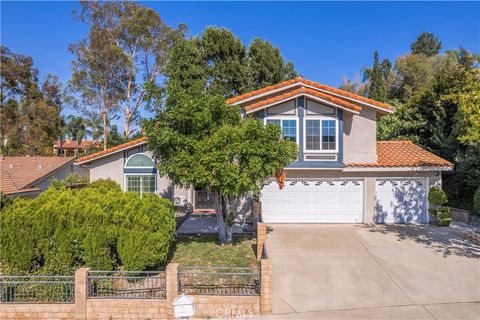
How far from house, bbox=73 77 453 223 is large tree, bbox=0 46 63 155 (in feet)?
114

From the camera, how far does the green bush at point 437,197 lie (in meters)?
13.4

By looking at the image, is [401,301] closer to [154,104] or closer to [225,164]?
[225,164]

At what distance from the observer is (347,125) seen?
14.6m

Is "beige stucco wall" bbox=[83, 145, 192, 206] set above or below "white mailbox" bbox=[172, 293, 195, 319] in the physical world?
above

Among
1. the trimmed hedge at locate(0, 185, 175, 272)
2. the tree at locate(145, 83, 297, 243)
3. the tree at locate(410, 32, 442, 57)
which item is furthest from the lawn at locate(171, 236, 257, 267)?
the tree at locate(410, 32, 442, 57)

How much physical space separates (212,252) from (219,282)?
2.36m

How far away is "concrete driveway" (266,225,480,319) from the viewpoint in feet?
24.5

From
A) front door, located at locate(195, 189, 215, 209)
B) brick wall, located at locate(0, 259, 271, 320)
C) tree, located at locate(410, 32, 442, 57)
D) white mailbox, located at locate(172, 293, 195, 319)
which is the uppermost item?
tree, located at locate(410, 32, 442, 57)

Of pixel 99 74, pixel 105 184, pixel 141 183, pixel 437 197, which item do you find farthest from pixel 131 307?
pixel 99 74

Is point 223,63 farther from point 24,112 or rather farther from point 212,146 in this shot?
point 24,112

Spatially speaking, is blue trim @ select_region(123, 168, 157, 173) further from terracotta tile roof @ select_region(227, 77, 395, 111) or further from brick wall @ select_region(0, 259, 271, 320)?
brick wall @ select_region(0, 259, 271, 320)

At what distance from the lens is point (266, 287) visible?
7246 millimetres

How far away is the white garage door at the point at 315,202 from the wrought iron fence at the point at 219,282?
6519mm

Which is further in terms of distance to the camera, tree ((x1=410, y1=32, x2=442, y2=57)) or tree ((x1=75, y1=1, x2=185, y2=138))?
tree ((x1=410, y1=32, x2=442, y2=57))
